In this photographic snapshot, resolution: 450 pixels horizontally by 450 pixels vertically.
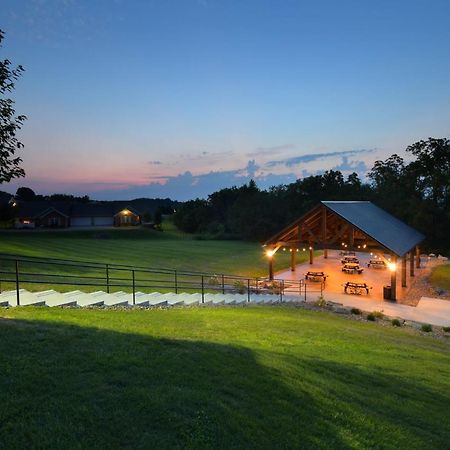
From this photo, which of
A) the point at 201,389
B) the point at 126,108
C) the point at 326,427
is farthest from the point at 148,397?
the point at 126,108

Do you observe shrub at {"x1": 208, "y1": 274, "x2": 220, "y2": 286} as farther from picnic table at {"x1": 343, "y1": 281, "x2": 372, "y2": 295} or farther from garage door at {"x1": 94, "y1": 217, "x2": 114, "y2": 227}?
garage door at {"x1": 94, "y1": 217, "x2": 114, "y2": 227}

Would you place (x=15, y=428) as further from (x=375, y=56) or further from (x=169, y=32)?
(x=375, y=56)

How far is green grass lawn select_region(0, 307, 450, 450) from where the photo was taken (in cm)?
373

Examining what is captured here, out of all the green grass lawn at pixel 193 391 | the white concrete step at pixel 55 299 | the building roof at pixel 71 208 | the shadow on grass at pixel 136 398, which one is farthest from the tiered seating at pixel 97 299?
the building roof at pixel 71 208

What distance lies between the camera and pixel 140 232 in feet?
180

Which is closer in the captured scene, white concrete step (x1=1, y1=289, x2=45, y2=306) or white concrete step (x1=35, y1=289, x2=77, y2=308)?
white concrete step (x1=1, y1=289, x2=45, y2=306)

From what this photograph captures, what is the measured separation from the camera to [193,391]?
4625 mm

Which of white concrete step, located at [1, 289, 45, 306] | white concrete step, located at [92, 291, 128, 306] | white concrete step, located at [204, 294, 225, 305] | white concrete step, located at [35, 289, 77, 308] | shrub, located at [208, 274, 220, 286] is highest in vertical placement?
white concrete step, located at [1, 289, 45, 306]

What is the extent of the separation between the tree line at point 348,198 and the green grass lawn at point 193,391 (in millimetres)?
39138

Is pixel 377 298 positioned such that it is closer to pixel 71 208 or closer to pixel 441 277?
pixel 441 277

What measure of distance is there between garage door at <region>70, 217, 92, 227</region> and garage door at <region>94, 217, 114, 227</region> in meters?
1.09

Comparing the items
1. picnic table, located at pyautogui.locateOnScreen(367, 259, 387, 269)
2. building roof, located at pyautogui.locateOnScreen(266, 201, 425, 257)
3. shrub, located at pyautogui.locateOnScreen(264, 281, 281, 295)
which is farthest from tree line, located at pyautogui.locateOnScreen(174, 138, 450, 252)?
shrub, located at pyautogui.locateOnScreen(264, 281, 281, 295)

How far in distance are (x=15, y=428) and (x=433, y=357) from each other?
9805mm

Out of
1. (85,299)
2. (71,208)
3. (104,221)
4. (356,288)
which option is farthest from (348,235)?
(71,208)
